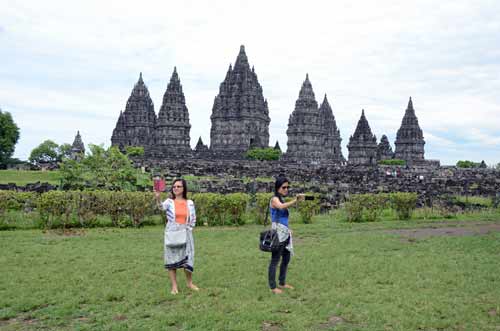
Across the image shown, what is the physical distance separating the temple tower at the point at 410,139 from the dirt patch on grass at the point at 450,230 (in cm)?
7503

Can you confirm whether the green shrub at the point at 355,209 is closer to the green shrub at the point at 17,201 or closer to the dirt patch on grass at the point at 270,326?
the green shrub at the point at 17,201

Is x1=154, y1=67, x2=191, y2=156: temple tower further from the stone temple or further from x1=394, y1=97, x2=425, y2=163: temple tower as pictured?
x1=394, y1=97, x2=425, y2=163: temple tower

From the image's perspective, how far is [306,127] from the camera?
84125 mm

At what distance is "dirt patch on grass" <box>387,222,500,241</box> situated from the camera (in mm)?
15469

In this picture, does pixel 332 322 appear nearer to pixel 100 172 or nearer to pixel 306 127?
pixel 100 172

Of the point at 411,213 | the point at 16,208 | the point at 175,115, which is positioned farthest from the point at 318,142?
the point at 16,208

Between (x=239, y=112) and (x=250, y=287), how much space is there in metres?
77.9

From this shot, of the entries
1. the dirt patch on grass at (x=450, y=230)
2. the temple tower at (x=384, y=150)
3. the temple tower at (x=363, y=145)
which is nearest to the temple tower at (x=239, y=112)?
the temple tower at (x=363, y=145)

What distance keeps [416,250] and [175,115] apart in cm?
7328

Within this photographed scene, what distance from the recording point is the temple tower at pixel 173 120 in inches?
3255

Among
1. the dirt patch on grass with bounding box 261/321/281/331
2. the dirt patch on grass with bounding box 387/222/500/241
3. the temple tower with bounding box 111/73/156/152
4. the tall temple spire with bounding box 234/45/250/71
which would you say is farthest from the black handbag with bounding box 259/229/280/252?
the tall temple spire with bounding box 234/45/250/71

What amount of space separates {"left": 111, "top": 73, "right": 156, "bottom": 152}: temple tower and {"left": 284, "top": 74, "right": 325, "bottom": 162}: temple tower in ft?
86.3

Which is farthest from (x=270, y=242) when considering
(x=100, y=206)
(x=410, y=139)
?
(x=410, y=139)

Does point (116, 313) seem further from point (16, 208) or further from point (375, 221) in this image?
point (375, 221)
